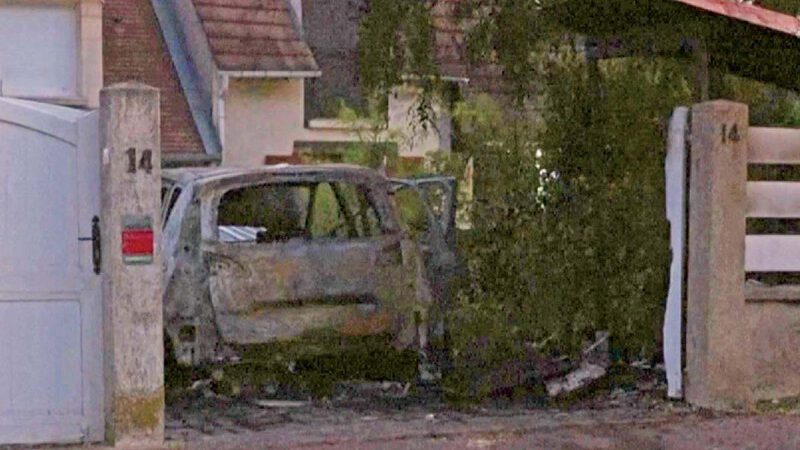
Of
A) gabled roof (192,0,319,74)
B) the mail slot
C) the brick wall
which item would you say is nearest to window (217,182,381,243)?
the mail slot

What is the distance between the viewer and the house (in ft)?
63.6

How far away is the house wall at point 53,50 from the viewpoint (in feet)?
59.3

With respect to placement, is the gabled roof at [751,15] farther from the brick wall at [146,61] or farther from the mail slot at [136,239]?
the brick wall at [146,61]

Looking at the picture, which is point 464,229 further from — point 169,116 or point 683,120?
point 169,116

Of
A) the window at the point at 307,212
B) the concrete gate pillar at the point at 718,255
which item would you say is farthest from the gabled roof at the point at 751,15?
the window at the point at 307,212

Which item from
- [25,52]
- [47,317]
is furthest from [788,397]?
[25,52]

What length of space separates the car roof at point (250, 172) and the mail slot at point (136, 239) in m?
2.12

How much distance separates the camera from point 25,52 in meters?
18.2

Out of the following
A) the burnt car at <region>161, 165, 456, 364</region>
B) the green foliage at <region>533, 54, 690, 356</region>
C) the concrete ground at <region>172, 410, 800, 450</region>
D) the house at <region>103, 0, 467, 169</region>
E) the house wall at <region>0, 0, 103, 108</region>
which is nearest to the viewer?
the concrete ground at <region>172, 410, 800, 450</region>

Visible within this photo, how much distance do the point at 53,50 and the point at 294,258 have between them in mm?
8536

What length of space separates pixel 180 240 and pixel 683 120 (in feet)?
11.5

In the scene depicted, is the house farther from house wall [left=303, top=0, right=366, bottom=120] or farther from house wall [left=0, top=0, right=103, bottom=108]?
house wall [left=0, top=0, right=103, bottom=108]

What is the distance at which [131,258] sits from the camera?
28.7 feet

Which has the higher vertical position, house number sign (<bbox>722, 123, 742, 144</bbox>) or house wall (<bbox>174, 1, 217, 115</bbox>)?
house wall (<bbox>174, 1, 217, 115</bbox>)
